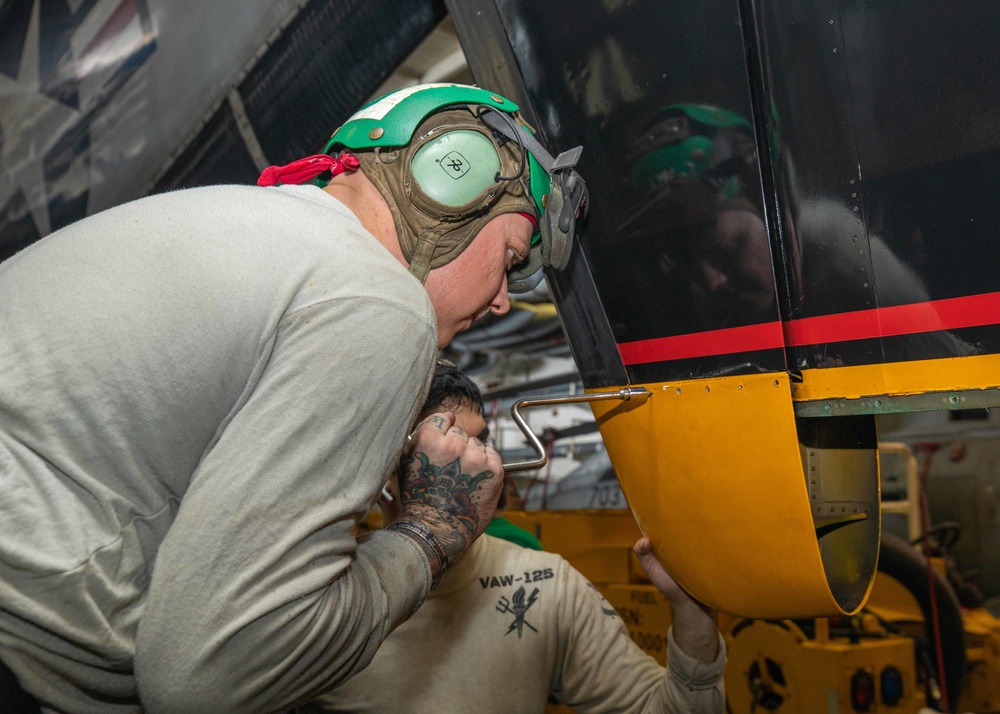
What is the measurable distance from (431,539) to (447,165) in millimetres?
591

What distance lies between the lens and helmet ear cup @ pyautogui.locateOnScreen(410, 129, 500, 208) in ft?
4.13

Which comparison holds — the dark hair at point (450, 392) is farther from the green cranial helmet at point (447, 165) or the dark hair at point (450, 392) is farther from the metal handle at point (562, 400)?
the green cranial helmet at point (447, 165)

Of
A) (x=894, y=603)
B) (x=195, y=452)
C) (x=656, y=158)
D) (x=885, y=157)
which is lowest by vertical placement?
(x=195, y=452)

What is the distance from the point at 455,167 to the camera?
129cm

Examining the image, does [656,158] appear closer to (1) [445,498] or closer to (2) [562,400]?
(2) [562,400]

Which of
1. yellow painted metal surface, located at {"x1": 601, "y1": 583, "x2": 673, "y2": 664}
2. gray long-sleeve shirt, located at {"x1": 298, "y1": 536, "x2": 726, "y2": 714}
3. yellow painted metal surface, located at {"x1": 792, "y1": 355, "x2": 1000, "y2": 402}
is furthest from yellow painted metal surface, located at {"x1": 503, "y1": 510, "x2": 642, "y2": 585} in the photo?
yellow painted metal surface, located at {"x1": 792, "y1": 355, "x2": 1000, "y2": 402}

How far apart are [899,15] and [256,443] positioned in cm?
113

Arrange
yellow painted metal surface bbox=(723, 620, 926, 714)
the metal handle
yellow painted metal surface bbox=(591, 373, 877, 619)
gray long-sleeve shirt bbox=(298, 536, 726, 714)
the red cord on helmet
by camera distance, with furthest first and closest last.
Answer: yellow painted metal surface bbox=(723, 620, 926, 714)
gray long-sleeve shirt bbox=(298, 536, 726, 714)
the metal handle
yellow painted metal surface bbox=(591, 373, 877, 619)
the red cord on helmet

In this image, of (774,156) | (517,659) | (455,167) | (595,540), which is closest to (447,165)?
(455,167)

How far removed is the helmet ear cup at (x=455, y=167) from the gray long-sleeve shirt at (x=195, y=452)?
367 mm

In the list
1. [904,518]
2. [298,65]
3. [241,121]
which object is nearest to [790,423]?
[298,65]

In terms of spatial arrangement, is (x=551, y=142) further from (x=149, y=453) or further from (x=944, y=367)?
(x=149, y=453)

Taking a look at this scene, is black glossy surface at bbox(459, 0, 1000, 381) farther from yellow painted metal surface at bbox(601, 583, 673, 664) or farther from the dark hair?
yellow painted metal surface at bbox(601, 583, 673, 664)

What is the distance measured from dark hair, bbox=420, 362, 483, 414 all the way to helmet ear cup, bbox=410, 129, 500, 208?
2.47 feet
